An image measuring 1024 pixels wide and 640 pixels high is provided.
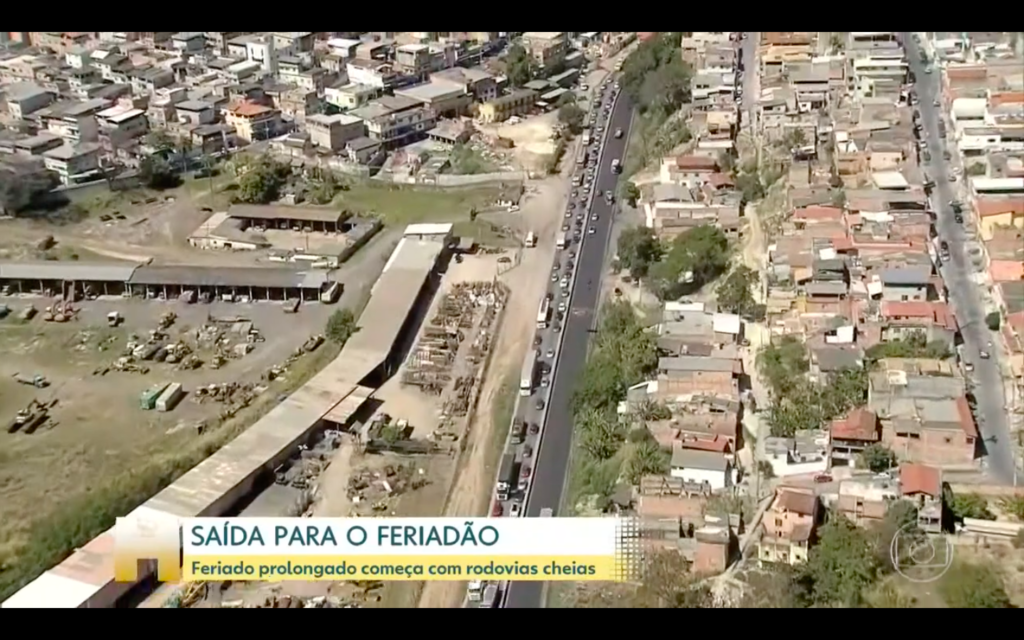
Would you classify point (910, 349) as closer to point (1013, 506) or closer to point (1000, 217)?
point (1013, 506)

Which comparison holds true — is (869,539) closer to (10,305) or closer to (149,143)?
(10,305)

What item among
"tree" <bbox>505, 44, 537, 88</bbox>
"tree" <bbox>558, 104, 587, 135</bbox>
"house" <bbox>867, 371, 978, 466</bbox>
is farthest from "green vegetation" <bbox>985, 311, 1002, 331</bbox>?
"tree" <bbox>505, 44, 537, 88</bbox>

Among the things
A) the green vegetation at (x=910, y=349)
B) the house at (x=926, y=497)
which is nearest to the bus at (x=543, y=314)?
the green vegetation at (x=910, y=349)

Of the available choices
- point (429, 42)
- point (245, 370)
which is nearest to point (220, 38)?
point (429, 42)

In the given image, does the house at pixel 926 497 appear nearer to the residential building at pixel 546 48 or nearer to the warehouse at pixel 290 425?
the warehouse at pixel 290 425

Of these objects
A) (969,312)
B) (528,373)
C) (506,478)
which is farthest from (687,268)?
(506,478)

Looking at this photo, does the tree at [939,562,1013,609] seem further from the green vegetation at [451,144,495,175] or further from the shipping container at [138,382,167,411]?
the green vegetation at [451,144,495,175]
